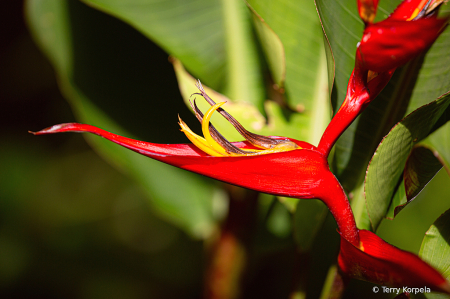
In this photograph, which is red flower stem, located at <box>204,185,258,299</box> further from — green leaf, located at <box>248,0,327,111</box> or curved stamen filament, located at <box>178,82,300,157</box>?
curved stamen filament, located at <box>178,82,300,157</box>

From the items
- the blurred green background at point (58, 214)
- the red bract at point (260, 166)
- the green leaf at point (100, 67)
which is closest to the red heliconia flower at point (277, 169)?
the red bract at point (260, 166)

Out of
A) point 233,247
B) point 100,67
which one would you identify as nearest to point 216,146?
point 233,247

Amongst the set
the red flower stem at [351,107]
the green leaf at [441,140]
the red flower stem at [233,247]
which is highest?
the red flower stem at [351,107]

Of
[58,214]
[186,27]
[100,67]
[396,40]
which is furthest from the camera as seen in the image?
[58,214]

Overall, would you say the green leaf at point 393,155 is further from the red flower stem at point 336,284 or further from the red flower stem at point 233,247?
the red flower stem at point 233,247

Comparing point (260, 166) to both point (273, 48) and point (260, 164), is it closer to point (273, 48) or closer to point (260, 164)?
point (260, 164)

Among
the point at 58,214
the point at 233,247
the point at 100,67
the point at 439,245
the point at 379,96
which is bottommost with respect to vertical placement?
the point at 58,214
